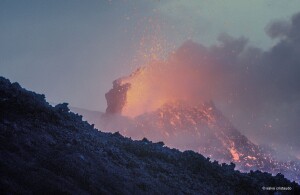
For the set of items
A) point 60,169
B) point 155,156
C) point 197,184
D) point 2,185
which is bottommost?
point 2,185

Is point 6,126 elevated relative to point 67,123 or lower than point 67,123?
lower

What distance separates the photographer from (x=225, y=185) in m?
28.8

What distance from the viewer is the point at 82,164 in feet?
Result: 67.1

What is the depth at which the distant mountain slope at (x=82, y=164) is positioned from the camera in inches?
666

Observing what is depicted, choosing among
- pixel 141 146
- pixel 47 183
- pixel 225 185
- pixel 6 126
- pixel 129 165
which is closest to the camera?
pixel 47 183

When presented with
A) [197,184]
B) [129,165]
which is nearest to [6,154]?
[129,165]

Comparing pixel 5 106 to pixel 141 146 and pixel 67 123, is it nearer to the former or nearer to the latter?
pixel 67 123

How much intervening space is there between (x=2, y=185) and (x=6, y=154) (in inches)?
133

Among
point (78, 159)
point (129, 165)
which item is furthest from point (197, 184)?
point (78, 159)

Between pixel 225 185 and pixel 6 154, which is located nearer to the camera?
pixel 6 154

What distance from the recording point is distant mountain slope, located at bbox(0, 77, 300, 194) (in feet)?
55.5

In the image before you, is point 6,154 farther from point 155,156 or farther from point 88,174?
point 155,156

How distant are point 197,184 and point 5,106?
48.0 ft

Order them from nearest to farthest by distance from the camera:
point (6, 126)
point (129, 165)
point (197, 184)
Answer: point (6, 126) → point (129, 165) → point (197, 184)
